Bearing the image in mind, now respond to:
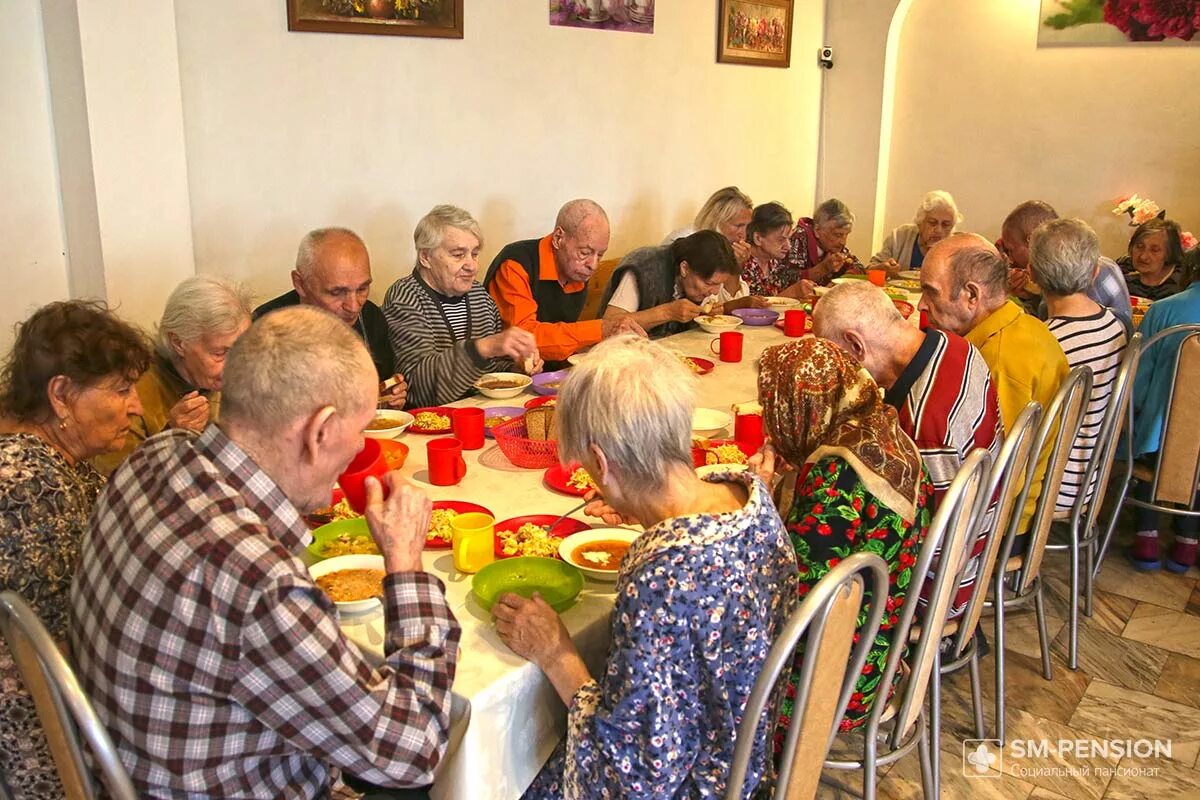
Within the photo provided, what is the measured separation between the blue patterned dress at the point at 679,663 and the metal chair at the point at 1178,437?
1.94 m

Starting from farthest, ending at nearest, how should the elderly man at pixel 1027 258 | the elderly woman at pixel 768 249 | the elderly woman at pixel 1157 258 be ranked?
the elderly woman at pixel 768 249
the elderly woman at pixel 1157 258
the elderly man at pixel 1027 258

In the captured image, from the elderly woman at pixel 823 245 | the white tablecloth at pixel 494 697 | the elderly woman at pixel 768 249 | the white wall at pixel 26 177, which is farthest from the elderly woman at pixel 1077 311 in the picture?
the white wall at pixel 26 177

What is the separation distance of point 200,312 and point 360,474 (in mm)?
839

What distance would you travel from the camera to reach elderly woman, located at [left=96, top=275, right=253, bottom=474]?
249 cm

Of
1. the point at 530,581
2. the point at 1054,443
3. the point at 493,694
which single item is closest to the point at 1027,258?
the point at 1054,443

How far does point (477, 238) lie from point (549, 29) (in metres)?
1.91

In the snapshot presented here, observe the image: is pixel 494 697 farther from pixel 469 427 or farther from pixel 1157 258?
pixel 1157 258

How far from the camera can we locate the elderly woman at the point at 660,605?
1449 millimetres

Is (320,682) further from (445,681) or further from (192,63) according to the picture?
(192,63)

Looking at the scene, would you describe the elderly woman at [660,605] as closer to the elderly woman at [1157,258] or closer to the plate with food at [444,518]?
the plate with food at [444,518]

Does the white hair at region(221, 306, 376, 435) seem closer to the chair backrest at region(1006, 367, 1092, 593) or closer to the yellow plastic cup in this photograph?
the yellow plastic cup

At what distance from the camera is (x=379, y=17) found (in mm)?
4113

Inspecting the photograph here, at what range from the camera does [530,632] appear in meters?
1.61

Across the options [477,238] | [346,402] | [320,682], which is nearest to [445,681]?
[320,682]
